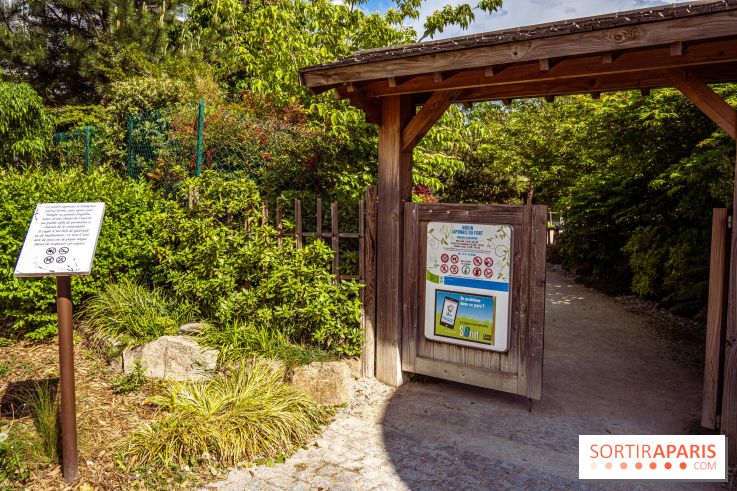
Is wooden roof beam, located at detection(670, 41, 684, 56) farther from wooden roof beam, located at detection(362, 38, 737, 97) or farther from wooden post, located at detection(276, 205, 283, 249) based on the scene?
wooden post, located at detection(276, 205, 283, 249)

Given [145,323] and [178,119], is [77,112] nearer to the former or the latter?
[178,119]

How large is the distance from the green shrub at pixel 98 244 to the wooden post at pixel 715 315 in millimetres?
5149

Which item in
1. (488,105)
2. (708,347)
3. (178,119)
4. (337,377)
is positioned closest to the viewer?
(708,347)

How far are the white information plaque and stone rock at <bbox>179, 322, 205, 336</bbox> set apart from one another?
1.77 metres

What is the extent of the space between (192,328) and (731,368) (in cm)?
440

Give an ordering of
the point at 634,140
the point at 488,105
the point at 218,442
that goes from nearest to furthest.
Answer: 1. the point at 218,442
2. the point at 634,140
3. the point at 488,105

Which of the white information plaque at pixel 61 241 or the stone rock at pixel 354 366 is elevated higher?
the white information plaque at pixel 61 241

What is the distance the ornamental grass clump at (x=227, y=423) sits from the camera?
11.8 feet

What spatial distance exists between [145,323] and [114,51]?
1690 cm

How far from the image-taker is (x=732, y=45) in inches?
147

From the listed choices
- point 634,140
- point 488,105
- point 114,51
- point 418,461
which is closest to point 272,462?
point 418,461

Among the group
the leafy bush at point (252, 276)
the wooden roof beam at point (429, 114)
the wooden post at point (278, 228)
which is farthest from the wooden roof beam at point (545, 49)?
the leafy bush at point (252, 276)
